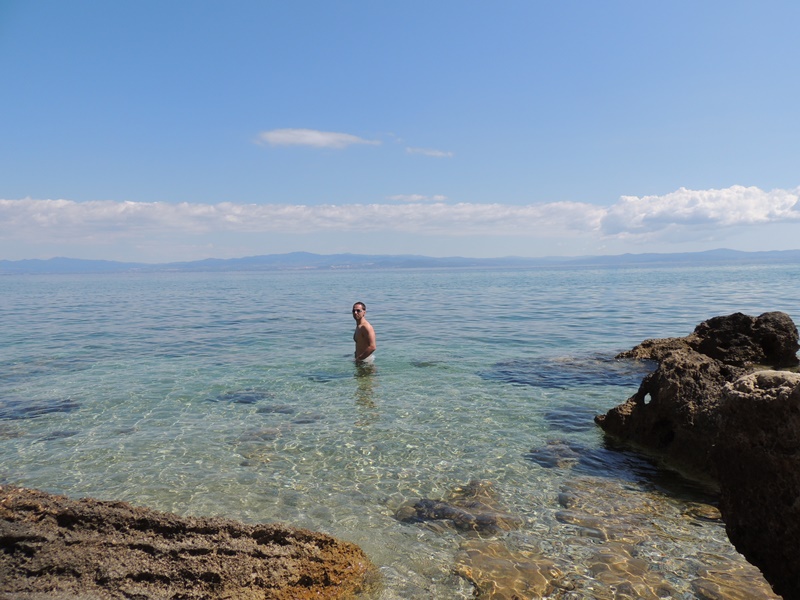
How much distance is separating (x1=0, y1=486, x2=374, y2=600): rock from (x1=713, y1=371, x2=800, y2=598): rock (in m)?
2.89

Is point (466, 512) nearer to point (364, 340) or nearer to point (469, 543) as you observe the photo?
point (469, 543)

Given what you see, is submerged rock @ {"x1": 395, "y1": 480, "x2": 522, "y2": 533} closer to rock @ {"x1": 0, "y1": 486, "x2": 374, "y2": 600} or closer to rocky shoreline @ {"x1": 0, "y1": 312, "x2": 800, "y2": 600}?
rocky shoreline @ {"x1": 0, "y1": 312, "x2": 800, "y2": 600}

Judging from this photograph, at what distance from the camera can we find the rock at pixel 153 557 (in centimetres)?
382

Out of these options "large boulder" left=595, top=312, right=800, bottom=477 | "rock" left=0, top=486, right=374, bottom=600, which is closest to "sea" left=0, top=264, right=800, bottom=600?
"large boulder" left=595, top=312, right=800, bottom=477

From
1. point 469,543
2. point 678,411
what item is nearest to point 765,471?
point 469,543

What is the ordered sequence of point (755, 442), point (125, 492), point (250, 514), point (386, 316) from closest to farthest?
point (755, 442) < point (250, 514) < point (125, 492) < point (386, 316)

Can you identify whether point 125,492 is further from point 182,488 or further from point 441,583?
point 441,583

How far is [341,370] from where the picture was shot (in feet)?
46.5

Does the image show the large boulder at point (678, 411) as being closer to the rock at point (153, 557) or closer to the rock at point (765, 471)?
the rock at point (765, 471)

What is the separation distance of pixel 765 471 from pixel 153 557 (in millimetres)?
4339

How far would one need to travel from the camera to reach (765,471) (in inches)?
140

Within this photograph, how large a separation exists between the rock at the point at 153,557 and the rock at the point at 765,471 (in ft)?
9.50

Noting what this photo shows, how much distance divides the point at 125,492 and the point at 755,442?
6557mm

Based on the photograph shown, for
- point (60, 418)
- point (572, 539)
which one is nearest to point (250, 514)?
point (572, 539)
